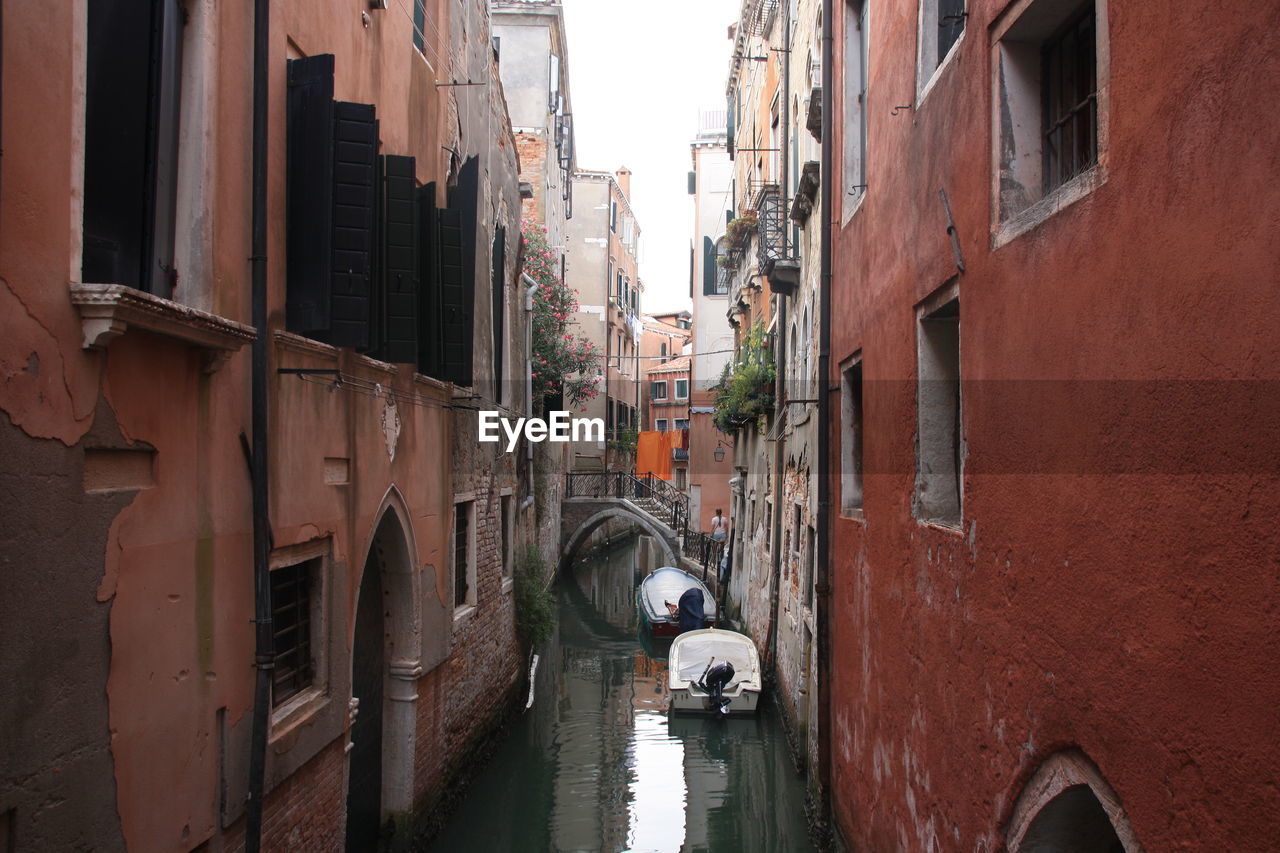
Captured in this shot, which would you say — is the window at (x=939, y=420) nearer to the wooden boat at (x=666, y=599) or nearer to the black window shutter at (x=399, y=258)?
the black window shutter at (x=399, y=258)

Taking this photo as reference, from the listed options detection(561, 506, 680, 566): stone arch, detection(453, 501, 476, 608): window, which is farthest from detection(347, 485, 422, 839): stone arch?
detection(561, 506, 680, 566): stone arch

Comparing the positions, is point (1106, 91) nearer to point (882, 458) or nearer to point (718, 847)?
point (882, 458)

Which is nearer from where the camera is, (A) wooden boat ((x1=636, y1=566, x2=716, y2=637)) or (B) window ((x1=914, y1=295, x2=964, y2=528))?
(B) window ((x1=914, y1=295, x2=964, y2=528))

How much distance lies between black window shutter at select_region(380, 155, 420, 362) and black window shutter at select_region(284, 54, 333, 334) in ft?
3.13

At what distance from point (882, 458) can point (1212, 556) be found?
13.9 feet

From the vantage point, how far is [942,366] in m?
5.80

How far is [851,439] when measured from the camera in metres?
8.43

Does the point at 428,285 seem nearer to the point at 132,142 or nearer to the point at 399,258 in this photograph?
the point at 399,258

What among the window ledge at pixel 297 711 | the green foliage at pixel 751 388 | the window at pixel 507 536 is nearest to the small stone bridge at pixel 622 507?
the green foliage at pixel 751 388

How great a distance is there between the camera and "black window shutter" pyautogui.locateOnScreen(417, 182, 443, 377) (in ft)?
25.5

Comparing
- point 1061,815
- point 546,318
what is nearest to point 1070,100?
point 1061,815

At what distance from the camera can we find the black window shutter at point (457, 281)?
8.10m

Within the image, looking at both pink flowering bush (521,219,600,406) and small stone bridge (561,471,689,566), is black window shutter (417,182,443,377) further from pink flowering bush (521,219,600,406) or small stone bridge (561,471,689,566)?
small stone bridge (561,471,689,566)

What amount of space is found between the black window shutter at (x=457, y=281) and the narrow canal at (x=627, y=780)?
4492mm
